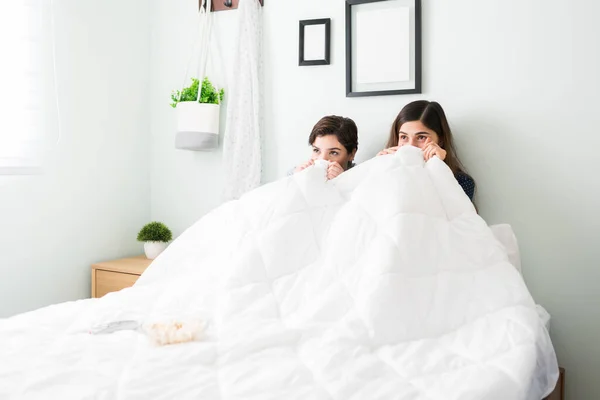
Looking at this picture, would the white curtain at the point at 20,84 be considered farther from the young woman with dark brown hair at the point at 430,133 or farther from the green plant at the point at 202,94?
the young woman with dark brown hair at the point at 430,133

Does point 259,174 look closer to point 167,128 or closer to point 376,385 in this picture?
point 167,128

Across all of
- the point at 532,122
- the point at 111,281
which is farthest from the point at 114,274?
the point at 532,122

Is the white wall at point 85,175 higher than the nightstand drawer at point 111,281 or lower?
higher

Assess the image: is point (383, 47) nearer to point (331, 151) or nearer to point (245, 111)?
point (331, 151)

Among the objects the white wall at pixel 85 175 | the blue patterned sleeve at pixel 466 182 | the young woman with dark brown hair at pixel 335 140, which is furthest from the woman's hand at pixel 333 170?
the white wall at pixel 85 175

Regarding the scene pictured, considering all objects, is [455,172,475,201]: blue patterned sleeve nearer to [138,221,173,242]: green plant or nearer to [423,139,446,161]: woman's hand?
[423,139,446,161]: woman's hand

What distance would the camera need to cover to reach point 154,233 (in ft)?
8.25

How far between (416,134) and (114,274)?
1481 mm

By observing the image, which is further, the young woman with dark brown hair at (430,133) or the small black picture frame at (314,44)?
the small black picture frame at (314,44)

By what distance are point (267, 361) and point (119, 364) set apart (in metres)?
0.32

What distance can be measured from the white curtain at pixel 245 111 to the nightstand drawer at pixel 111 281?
571 mm

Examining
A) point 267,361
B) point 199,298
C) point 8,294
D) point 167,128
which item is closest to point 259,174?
point 167,128

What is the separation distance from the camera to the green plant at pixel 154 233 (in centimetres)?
250

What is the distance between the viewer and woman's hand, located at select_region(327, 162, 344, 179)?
2018 mm
